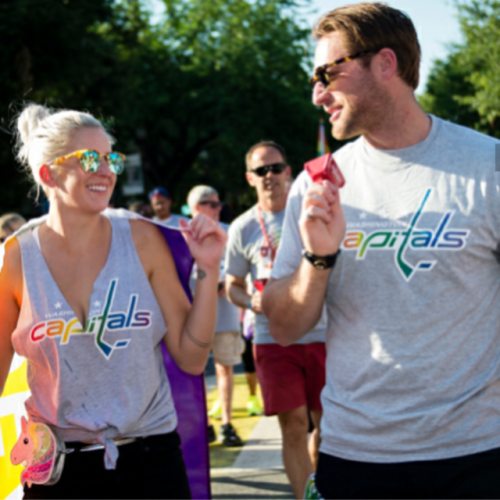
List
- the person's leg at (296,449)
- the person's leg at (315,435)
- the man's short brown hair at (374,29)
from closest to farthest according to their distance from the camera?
the man's short brown hair at (374,29) < the person's leg at (296,449) < the person's leg at (315,435)

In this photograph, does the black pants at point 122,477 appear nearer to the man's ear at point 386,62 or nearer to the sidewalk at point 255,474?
the man's ear at point 386,62

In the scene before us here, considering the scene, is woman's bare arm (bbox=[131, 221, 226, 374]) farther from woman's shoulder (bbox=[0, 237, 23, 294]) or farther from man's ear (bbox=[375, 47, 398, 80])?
man's ear (bbox=[375, 47, 398, 80])

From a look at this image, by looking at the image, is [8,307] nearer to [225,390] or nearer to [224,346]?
[225,390]

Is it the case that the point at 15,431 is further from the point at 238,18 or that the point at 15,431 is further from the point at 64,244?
the point at 238,18

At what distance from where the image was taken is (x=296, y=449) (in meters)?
4.46

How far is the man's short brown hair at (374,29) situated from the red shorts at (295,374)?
2.68 m

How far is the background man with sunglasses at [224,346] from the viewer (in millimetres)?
6578

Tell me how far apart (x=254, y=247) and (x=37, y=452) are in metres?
3.08

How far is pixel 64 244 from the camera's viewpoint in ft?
9.32

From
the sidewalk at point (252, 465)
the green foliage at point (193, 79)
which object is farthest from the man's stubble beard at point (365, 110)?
the green foliage at point (193, 79)

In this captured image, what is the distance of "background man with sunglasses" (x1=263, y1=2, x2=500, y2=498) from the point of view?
2186 mm

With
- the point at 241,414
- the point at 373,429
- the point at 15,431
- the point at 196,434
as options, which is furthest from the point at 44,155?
the point at 241,414

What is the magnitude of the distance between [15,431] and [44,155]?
3.78 ft

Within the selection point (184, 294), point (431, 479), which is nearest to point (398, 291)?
point (431, 479)
